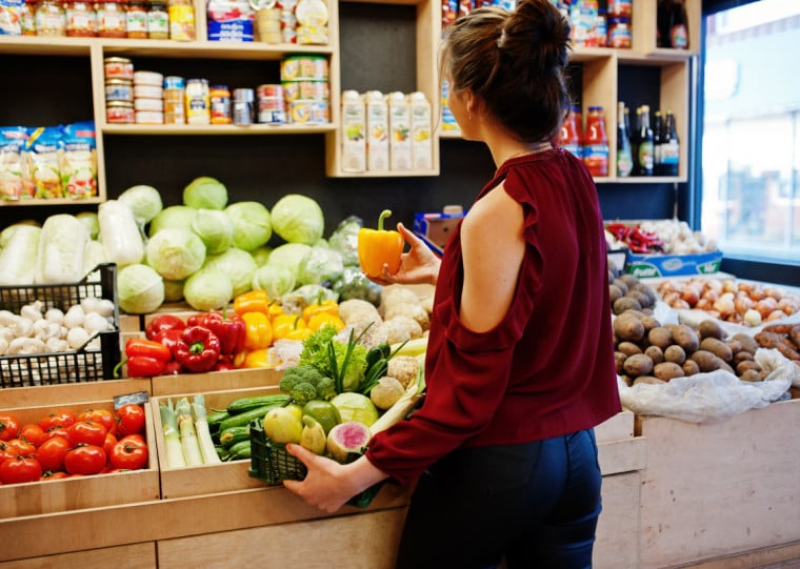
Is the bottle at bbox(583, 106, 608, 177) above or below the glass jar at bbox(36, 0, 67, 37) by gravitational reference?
below

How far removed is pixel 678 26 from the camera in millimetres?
4125

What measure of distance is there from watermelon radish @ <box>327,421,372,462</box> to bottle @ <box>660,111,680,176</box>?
3139 mm

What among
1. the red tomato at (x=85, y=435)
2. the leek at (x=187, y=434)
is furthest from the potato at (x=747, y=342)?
the red tomato at (x=85, y=435)

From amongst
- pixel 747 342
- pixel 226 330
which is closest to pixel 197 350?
pixel 226 330

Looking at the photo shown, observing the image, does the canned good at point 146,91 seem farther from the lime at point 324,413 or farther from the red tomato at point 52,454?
the lime at point 324,413

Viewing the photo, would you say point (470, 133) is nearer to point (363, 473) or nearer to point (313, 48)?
point (363, 473)

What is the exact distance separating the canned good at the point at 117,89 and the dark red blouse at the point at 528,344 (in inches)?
93.2

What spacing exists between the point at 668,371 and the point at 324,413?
4.33 ft

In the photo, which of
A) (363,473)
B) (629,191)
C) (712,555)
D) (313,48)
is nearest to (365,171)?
(313,48)

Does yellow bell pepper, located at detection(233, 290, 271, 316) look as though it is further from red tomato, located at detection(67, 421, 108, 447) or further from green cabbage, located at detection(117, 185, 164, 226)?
red tomato, located at detection(67, 421, 108, 447)

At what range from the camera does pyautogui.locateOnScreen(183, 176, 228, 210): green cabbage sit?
353 centimetres

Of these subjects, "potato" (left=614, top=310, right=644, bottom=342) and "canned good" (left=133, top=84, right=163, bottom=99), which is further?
"canned good" (left=133, top=84, right=163, bottom=99)

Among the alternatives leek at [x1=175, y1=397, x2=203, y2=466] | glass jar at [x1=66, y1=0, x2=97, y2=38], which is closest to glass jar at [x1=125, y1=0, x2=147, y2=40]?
glass jar at [x1=66, y1=0, x2=97, y2=38]

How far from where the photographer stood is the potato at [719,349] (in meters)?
2.70
